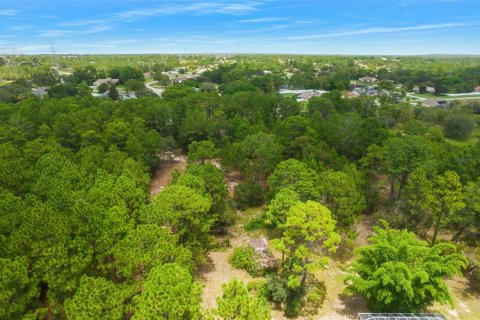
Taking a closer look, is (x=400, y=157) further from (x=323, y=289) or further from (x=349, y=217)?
(x=323, y=289)

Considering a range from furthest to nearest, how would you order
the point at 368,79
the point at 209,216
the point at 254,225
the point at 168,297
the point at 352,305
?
the point at 368,79, the point at 254,225, the point at 209,216, the point at 352,305, the point at 168,297

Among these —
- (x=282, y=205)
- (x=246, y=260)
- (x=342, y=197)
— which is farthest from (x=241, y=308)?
(x=342, y=197)

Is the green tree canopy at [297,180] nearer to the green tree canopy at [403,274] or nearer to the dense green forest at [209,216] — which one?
the dense green forest at [209,216]

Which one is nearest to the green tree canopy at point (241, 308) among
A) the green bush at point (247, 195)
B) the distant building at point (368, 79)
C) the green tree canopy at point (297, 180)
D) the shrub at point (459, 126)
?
the green tree canopy at point (297, 180)

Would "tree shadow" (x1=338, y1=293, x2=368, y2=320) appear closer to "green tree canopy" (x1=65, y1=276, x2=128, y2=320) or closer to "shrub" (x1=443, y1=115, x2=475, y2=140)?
"green tree canopy" (x1=65, y1=276, x2=128, y2=320)

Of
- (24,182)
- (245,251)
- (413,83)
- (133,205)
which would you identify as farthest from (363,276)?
(413,83)

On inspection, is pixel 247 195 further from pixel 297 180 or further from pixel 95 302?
pixel 95 302

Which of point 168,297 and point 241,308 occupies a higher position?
point 168,297
